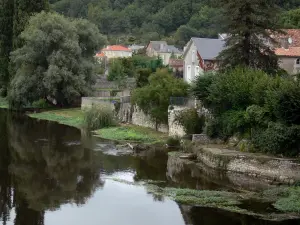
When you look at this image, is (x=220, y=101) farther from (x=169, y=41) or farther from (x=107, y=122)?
(x=169, y=41)

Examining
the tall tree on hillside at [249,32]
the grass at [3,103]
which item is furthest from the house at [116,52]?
the tall tree on hillside at [249,32]

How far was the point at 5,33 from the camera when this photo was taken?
75.4 metres

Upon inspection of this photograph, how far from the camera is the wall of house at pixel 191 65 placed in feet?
189

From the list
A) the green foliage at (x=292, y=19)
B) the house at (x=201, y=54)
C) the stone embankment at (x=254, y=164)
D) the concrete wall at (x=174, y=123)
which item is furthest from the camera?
the green foliage at (x=292, y=19)

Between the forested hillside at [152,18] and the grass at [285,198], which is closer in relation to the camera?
the grass at [285,198]

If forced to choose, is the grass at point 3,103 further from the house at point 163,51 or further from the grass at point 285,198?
the grass at point 285,198

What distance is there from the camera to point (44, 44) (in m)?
62.0

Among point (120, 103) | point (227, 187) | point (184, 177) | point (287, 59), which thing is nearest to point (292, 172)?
point (227, 187)

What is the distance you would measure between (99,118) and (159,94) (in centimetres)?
820

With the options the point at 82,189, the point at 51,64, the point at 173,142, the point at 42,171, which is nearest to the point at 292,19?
the point at 51,64

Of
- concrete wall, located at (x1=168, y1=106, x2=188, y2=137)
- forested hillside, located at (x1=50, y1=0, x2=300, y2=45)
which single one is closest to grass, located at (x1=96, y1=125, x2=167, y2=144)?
concrete wall, located at (x1=168, y1=106, x2=188, y2=137)

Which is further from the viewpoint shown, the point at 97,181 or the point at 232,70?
the point at 232,70

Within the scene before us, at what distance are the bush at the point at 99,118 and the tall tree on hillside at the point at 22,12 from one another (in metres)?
24.2

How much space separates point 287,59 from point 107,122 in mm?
18724
